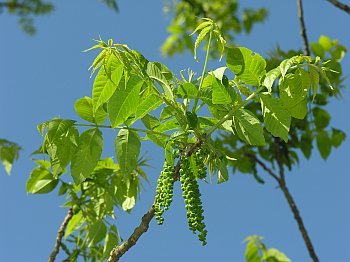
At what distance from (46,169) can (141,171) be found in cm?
52

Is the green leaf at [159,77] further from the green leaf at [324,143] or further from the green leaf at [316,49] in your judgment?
the green leaf at [316,49]

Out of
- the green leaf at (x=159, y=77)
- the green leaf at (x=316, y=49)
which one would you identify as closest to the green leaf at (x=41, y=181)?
the green leaf at (x=159, y=77)

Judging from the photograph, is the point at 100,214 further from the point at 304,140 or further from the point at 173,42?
the point at 173,42

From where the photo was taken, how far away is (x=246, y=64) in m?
1.62

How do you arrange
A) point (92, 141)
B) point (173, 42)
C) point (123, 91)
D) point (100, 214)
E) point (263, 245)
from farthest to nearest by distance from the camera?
point (173, 42)
point (263, 245)
point (100, 214)
point (92, 141)
point (123, 91)

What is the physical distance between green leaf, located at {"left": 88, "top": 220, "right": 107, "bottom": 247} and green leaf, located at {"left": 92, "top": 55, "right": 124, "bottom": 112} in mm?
980

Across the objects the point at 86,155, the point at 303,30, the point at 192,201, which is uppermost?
the point at 303,30

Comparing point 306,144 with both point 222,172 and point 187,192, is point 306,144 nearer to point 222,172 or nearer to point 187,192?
point 222,172

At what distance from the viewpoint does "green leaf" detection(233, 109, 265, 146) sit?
1.56m

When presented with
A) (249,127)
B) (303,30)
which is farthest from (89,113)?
(303,30)

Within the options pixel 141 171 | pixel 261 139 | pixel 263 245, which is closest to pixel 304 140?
pixel 263 245

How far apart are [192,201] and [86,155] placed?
1.17ft

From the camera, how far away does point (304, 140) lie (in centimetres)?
400

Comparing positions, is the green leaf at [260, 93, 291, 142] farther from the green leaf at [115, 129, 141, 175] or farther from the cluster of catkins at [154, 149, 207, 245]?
the green leaf at [115, 129, 141, 175]
